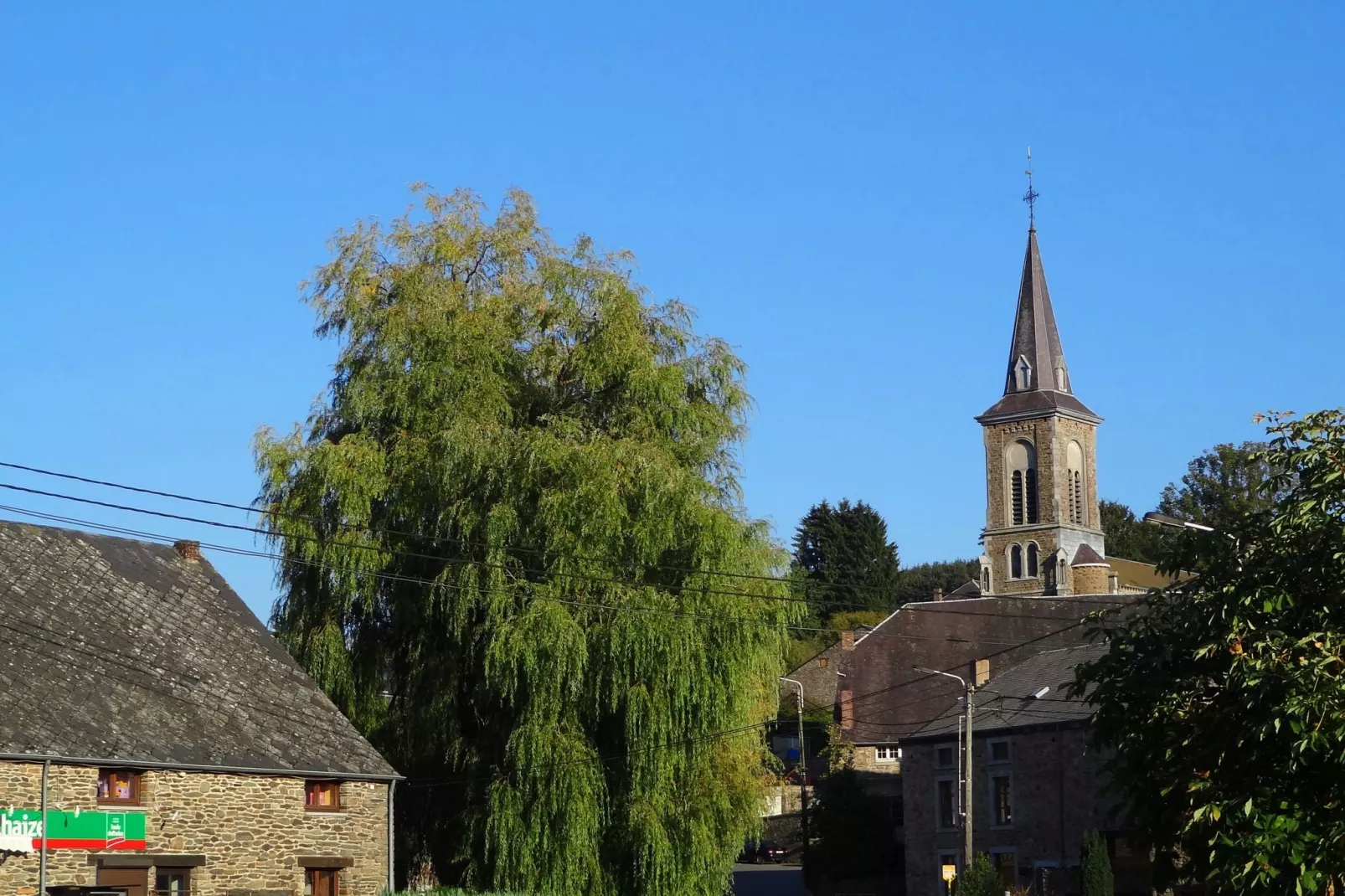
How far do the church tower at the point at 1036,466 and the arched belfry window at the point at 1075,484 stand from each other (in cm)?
5

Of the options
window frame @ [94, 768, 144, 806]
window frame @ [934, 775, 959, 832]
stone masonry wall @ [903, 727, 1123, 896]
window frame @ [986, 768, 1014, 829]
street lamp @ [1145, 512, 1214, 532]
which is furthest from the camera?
window frame @ [934, 775, 959, 832]

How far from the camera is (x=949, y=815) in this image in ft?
162

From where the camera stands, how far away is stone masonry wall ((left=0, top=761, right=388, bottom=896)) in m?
25.1

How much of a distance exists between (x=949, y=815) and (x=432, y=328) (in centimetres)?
2493

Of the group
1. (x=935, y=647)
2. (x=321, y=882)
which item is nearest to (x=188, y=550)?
(x=321, y=882)

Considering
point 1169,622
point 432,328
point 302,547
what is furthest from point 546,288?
point 1169,622

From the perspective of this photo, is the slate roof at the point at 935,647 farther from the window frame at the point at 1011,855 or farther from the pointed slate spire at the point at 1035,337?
the pointed slate spire at the point at 1035,337

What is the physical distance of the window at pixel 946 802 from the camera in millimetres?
49344

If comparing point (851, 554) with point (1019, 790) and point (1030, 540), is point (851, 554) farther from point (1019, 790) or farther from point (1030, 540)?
point (1019, 790)

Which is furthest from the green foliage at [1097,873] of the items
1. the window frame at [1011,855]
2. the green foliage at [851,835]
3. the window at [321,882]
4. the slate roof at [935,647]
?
the slate roof at [935,647]

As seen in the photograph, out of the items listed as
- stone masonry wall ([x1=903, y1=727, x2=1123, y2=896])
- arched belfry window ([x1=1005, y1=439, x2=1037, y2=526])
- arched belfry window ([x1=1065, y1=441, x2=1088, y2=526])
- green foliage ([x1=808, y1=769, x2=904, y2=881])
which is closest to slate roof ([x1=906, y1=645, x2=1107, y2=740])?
stone masonry wall ([x1=903, y1=727, x2=1123, y2=896])

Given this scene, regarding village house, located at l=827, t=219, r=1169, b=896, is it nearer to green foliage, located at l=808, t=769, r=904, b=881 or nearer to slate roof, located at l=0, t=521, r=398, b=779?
green foliage, located at l=808, t=769, r=904, b=881

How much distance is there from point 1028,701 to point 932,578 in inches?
3255

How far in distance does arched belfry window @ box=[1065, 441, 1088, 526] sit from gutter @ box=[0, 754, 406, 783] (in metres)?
76.4
